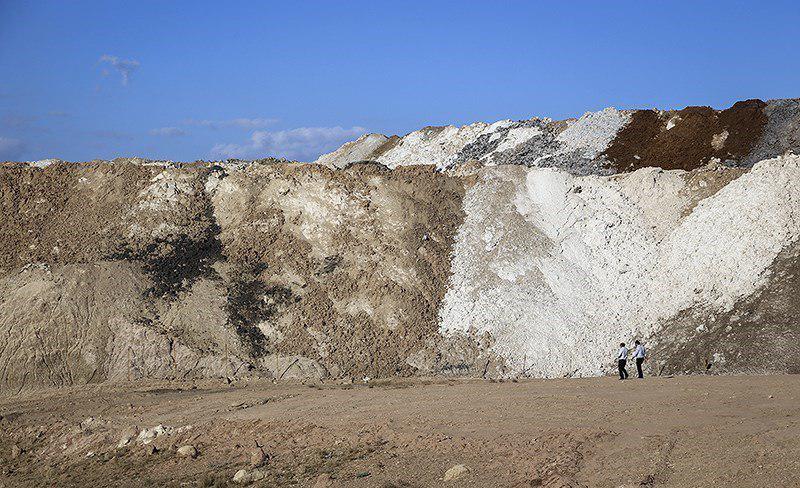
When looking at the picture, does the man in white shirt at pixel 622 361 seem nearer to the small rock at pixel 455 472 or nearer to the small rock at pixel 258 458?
the small rock at pixel 455 472

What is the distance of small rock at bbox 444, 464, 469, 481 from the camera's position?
15.4m

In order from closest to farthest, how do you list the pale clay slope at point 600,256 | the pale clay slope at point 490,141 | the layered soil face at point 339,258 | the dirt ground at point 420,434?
the dirt ground at point 420,434, the pale clay slope at point 600,256, the layered soil face at point 339,258, the pale clay slope at point 490,141

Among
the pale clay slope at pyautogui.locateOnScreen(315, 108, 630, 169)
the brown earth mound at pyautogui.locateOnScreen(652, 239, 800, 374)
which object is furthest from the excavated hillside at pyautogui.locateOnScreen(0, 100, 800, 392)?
the pale clay slope at pyautogui.locateOnScreen(315, 108, 630, 169)

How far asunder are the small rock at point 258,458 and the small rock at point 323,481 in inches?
77.1

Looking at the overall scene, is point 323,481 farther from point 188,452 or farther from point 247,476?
point 188,452

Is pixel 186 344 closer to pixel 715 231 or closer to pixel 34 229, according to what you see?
pixel 34 229

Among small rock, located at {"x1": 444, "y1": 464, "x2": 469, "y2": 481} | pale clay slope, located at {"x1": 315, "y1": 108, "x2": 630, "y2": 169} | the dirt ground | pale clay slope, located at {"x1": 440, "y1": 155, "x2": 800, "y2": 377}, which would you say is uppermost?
pale clay slope, located at {"x1": 315, "y1": 108, "x2": 630, "y2": 169}

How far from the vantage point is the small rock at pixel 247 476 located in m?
16.8

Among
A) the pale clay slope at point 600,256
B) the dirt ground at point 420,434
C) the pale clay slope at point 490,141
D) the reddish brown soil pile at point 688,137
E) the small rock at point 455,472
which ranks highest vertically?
the pale clay slope at point 490,141

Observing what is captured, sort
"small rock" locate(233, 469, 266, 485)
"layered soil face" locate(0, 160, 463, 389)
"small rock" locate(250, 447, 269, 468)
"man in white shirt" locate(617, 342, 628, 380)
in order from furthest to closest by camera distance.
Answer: "layered soil face" locate(0, 160, 463, 389), "man in white shirt" locate(617, 342, 628, 380), "small rock" locate(250, 447, 269, 468), "small rock" locate(233, 469, 266, 485)

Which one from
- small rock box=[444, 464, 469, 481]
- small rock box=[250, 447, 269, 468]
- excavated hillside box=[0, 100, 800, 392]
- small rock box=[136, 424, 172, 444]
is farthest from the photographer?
excavated hillside box=[0, 100, 800, 392]

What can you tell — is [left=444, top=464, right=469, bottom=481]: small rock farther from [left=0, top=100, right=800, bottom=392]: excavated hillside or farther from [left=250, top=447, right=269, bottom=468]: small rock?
[left=0, top=100, right=800, bottom=392]: excavated hillside

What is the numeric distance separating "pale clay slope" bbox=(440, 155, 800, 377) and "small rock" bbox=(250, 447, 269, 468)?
1024cm

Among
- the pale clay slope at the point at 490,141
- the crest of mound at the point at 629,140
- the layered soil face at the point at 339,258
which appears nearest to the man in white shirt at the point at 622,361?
the layered soil face at the point at 339,258
